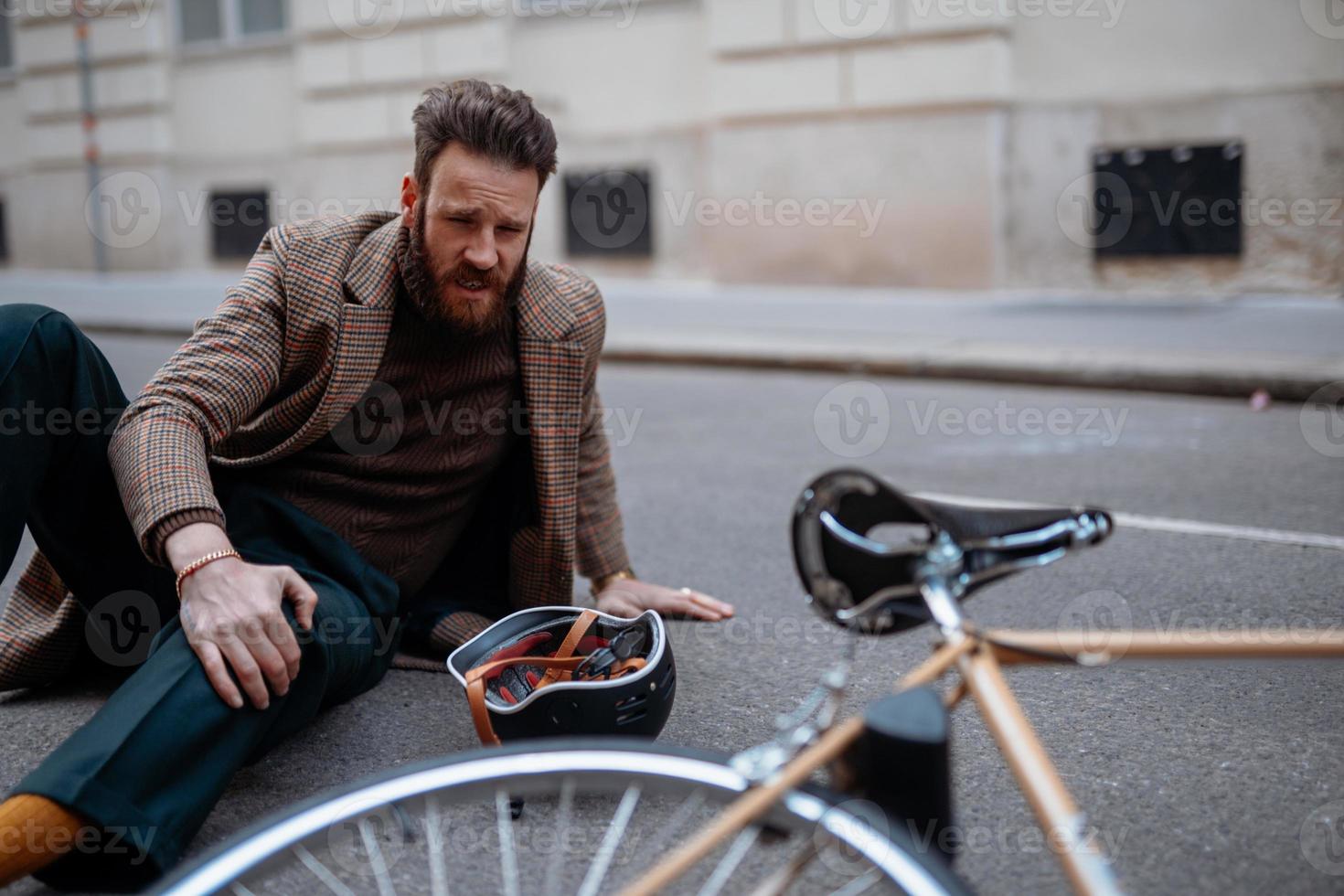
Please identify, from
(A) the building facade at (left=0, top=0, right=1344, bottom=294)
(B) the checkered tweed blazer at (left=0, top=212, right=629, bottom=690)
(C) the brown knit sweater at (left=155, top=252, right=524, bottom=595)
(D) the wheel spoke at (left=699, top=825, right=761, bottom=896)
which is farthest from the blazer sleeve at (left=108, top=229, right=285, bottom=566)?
(A) the building facade at (left=0, top=0, right=1344, bottom=294)

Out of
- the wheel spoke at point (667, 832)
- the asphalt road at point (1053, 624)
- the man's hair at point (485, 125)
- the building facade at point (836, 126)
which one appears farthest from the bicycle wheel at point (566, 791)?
the building facade at point (836, 126)

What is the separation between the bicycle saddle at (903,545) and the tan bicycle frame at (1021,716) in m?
0.09

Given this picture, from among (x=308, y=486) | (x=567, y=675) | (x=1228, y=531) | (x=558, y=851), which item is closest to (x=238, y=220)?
(x=1228, y=531)

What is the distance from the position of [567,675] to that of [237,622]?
75cm

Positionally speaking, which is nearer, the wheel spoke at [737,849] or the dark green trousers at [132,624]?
the wheel spoke at [737,849]

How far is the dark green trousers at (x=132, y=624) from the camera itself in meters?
2.08

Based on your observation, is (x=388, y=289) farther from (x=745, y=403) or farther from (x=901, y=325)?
(x=901, y=325)

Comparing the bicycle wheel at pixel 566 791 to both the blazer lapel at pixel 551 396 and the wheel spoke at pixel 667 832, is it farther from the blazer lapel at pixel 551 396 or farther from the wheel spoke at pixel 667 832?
the blazer lapel at pixel 551 396

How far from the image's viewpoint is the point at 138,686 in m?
2.17

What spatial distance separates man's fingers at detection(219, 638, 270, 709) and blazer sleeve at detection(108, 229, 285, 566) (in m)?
0.24

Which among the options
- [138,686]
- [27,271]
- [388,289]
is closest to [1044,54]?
[388,289]

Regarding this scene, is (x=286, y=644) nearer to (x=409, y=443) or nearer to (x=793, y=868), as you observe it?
(x=409, y=443)

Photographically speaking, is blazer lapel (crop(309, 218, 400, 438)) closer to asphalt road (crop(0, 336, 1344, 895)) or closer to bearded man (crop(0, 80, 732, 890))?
bearded man (crop(0, 80, 732, 890))

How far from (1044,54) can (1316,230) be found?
2.45 metres
